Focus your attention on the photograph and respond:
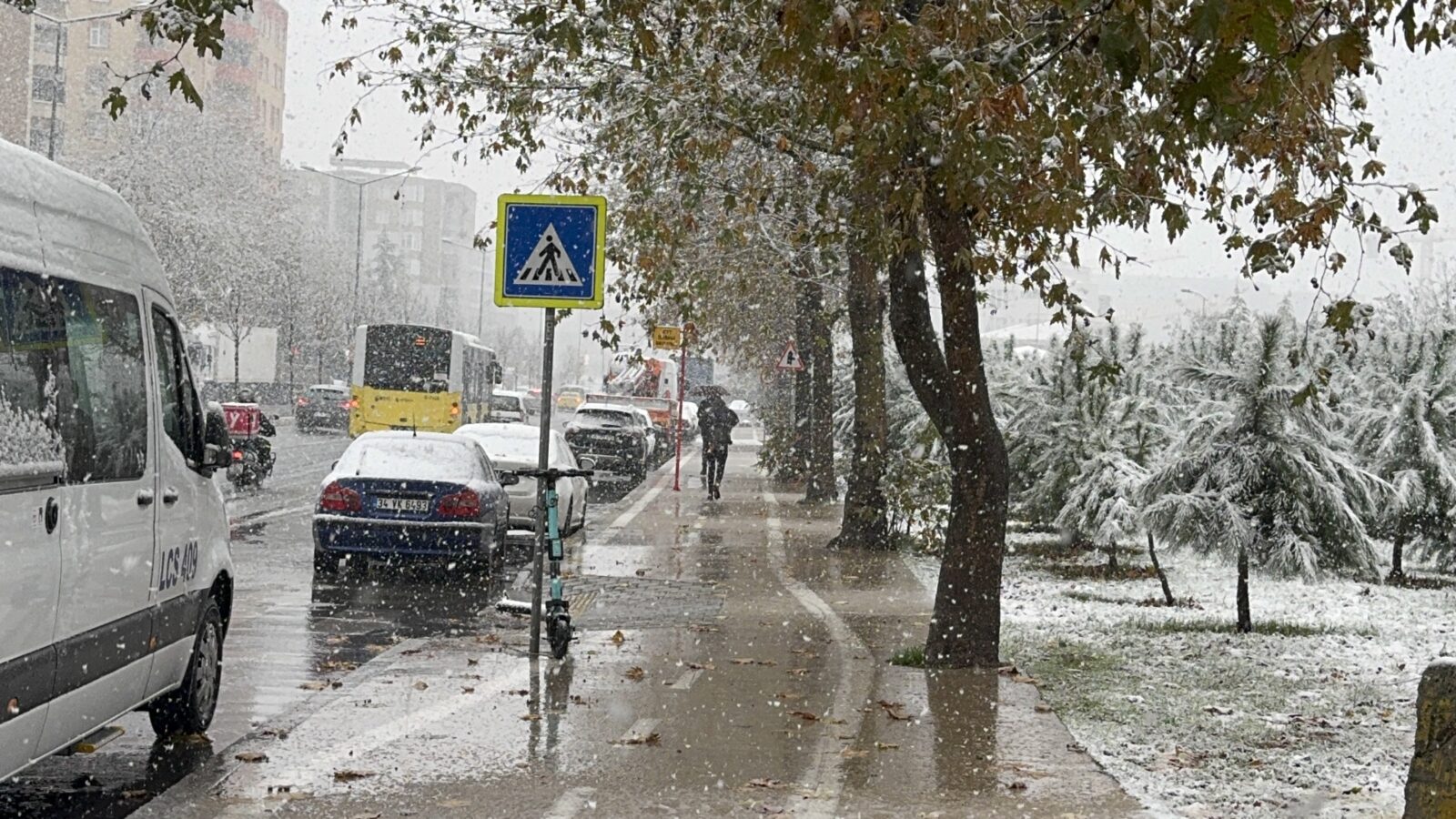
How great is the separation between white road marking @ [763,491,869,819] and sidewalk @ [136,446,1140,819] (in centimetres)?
2

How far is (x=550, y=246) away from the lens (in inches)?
421

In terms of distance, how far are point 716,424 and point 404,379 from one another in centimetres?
1593

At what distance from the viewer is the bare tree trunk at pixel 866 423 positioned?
21.0 meters

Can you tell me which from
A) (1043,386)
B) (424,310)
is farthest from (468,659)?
(424,310)

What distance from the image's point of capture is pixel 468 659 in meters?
10.5

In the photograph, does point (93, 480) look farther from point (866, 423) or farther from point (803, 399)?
point (803, 399)

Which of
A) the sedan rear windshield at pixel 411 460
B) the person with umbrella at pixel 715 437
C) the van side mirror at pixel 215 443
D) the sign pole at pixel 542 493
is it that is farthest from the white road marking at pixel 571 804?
the person with umbrella at pixel 715 437

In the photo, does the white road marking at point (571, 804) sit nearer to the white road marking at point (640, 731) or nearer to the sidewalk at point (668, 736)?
the sidewalk at point (668, 736)

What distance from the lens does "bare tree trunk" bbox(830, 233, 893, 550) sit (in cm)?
2095

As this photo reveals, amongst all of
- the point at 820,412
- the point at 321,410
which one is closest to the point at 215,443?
the point at 820,412

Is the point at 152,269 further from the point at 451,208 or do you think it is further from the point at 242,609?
the point at 451,208

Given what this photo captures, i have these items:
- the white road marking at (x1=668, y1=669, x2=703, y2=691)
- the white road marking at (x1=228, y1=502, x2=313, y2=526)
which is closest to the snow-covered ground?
the white road marking at (x1=668, y1=669, x2=703, y2=691)

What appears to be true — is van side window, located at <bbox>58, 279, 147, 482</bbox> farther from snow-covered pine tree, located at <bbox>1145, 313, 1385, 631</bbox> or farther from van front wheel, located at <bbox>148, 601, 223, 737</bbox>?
snow-covered pine tree, located at <bbox>1145, 313, 1385, 631</bbox>

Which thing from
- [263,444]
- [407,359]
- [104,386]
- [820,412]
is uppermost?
[407,359]
